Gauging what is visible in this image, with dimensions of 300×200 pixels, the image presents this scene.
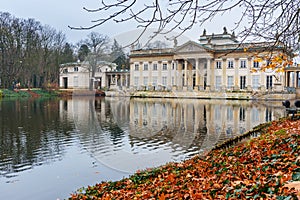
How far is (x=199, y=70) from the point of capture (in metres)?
52.0

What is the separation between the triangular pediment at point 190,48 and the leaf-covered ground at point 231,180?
44.1 metres

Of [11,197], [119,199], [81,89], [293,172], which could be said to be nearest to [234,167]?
[293,172]

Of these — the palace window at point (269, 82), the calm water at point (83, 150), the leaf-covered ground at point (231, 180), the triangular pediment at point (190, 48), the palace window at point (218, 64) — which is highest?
the triangular pediment at point (190, 48)

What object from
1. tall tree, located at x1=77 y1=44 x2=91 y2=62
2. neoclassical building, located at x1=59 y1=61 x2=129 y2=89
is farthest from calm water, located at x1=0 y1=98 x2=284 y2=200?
tall tree, located at x1=77 y1=44 x2=91 y2=62

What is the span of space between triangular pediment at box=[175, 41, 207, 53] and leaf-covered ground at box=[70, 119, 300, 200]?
44.1m

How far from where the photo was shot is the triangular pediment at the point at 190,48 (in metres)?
49.6

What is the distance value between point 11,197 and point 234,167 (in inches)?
155

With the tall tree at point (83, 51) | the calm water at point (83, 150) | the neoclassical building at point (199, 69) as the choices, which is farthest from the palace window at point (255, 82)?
the calm water at point (83, 150)

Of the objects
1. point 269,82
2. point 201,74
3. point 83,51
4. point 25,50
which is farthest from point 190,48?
point 25,50

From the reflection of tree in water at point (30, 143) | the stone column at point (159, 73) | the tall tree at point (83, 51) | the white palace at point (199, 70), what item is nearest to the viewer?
the reflection of tree in water at point (30, 143)

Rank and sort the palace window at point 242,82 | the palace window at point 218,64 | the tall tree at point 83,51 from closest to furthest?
the palace window at point 242,82, the palace window at point 218,64, the tall tree at point 83,51

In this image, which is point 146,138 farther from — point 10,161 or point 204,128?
point 10,161

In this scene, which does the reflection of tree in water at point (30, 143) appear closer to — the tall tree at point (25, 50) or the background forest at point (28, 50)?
the background forest at point (28, 50)

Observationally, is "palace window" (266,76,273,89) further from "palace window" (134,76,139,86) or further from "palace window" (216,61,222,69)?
"palace window" (134,76,139,86)
